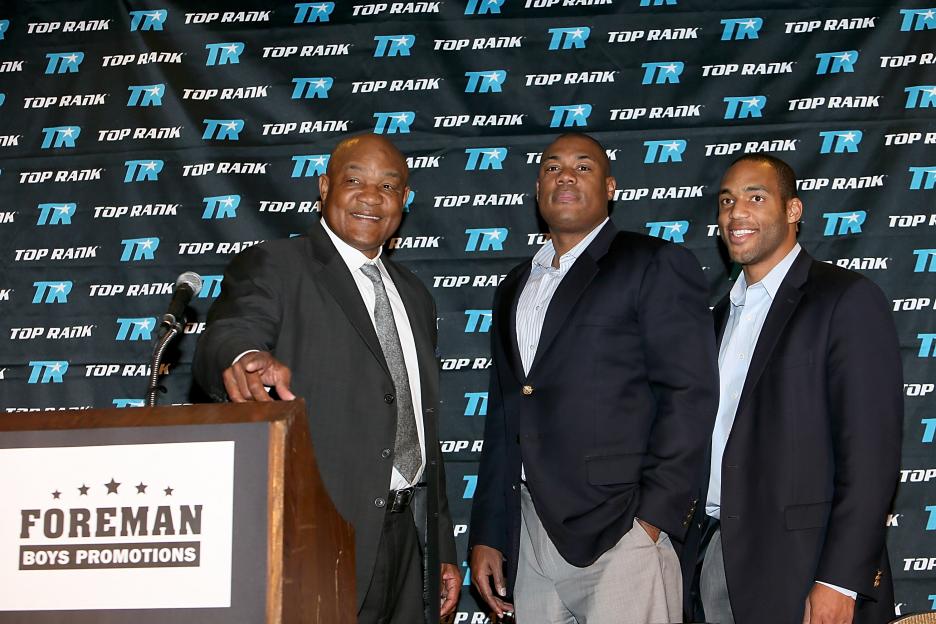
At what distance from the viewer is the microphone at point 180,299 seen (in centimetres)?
195

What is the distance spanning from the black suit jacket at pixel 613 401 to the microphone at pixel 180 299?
3.60 ft

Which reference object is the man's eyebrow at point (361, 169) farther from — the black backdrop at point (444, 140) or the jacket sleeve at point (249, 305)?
the black backdrop at point (444, 140)

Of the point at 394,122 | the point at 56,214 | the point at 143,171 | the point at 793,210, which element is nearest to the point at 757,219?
the point at 793,210

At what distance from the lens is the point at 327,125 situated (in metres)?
3.79

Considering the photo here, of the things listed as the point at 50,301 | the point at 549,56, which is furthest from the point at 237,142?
the point at 549,56

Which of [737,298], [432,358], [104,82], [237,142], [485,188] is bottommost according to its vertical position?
[432,358]

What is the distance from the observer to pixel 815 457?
2480mm

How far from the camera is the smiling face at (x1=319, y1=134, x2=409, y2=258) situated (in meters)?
2.76

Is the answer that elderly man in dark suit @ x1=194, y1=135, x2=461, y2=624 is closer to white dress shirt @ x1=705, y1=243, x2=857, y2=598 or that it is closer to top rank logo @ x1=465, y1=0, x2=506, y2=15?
white dress shirt @ x1=705, y1=243, x2=857, y2=598

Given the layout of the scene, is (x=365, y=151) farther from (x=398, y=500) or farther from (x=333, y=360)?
(x=398, y=500)

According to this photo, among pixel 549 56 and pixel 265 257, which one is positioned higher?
pixel 549 56

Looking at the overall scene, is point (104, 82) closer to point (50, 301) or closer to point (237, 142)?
point (237, 142)

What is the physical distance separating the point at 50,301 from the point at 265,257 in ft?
5.76

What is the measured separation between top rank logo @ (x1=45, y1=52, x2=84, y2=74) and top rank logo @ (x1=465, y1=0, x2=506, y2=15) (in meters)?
1.74
